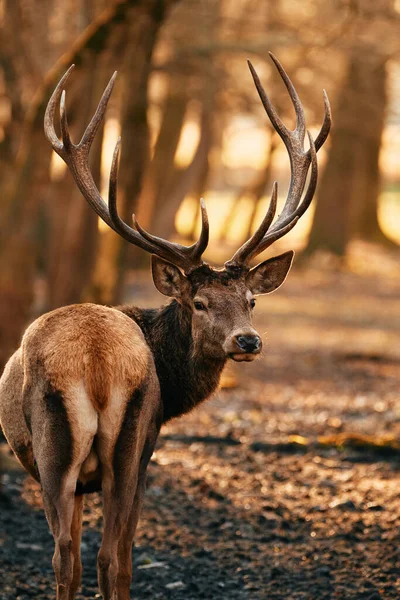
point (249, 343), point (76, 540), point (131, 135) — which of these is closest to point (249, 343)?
point (249, 343)

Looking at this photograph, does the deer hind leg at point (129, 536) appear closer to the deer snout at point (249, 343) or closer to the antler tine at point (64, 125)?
the deer snout at point (249, 343)

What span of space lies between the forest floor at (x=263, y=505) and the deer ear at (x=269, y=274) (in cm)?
181

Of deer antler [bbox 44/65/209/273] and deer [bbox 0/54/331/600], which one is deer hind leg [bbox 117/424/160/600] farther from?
deer antler [bbox 44/65/209/273]

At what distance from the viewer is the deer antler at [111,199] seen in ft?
22.1

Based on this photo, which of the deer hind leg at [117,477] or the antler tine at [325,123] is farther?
the antler tine at [325,123]

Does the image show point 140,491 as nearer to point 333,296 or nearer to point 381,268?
point 333,296

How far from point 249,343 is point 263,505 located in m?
2.69

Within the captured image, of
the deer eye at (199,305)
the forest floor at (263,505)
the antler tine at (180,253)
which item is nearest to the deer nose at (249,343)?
the deer eye at (199,305)

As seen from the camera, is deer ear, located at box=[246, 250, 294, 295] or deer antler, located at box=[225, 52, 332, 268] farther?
deer ear, located at box=[246, 250, 294, 295]

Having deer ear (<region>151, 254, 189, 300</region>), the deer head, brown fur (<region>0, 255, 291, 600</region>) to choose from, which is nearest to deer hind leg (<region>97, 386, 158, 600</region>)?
brown fur (<region>0, 255, 291, 600</region>)

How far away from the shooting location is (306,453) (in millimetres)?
10305

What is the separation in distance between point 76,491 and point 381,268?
80.4 ft

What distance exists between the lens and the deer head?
21.5ft

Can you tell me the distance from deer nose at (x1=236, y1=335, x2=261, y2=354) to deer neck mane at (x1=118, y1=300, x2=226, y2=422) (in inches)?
19.3
